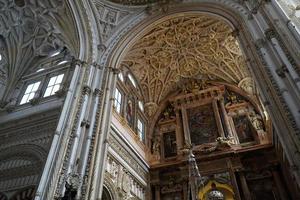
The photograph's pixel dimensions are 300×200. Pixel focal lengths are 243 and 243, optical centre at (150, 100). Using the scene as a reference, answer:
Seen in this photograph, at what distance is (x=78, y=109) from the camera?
785 centimetres

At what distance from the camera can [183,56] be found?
14406mm

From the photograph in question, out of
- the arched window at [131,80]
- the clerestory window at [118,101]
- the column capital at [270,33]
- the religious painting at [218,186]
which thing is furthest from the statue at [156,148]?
the column capital at [270,33]

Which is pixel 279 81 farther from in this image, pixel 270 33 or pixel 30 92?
pixel 30 92

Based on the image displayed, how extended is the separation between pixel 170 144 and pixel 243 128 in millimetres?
4036

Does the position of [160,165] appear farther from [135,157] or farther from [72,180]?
[72,180]

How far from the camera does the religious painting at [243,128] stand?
12.5 metres

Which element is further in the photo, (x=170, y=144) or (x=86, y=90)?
(x=170, y=144)

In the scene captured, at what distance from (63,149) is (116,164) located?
358 cm

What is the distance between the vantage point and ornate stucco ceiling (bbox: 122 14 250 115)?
1259cm

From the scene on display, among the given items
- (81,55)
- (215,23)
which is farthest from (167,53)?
(81,55)

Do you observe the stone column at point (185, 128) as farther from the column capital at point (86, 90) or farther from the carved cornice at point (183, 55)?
the column capital at point (86, 90)

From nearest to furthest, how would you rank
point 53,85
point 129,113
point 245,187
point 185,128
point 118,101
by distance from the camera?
point 245,187
point 53,85
point 118,101
point 129,113
point 185,128

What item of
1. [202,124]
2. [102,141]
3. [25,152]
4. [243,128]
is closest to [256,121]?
[243,128]

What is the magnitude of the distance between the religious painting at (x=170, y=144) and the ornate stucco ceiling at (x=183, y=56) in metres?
2.22
